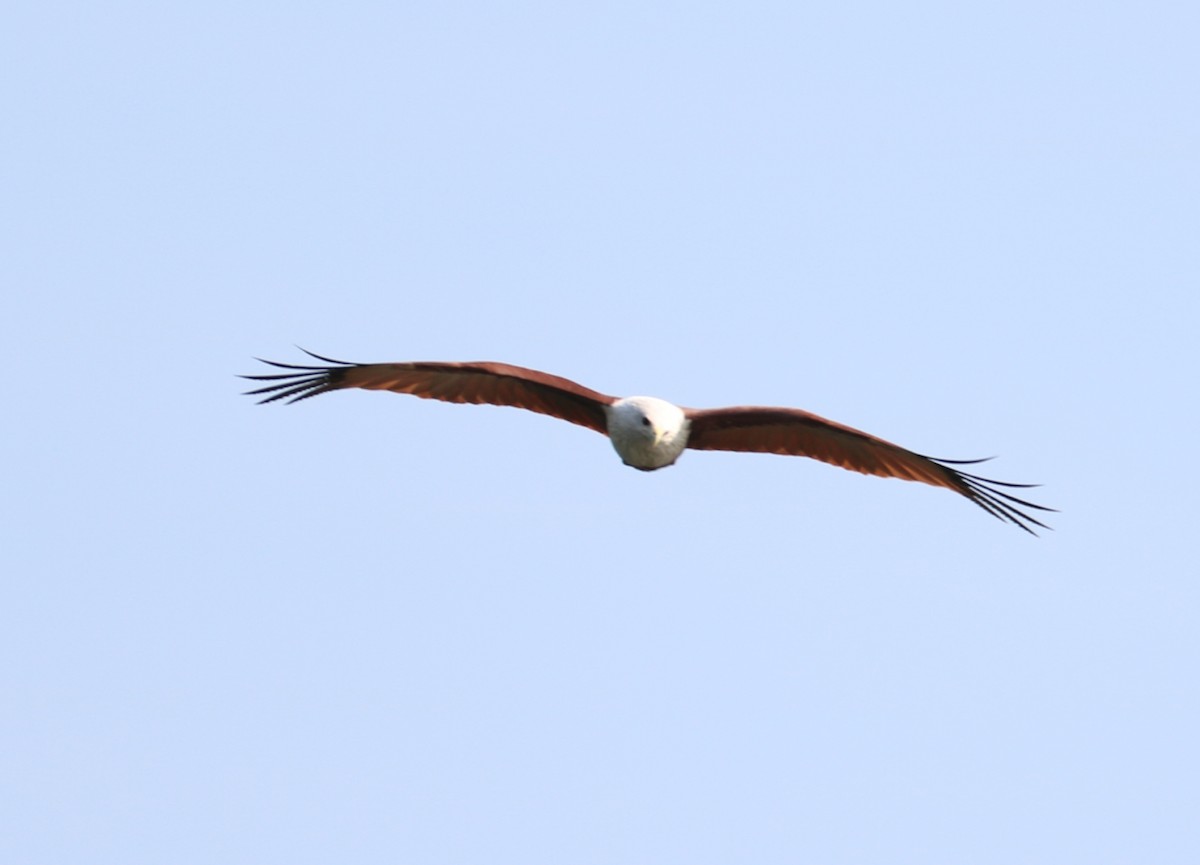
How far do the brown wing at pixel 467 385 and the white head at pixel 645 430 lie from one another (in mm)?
238

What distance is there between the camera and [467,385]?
14.4 m

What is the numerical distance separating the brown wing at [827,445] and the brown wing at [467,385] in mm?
824

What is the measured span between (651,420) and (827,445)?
174 cm

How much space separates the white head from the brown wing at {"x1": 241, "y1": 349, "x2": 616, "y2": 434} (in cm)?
24

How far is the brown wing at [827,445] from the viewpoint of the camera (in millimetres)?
14156

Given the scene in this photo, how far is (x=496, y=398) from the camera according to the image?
14.4 m

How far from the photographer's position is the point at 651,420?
13633 mm

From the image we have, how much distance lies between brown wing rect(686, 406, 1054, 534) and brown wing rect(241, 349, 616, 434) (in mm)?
824

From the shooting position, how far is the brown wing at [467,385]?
14.0 metres

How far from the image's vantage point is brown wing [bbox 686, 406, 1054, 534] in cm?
1416

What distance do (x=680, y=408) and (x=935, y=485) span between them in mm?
2258

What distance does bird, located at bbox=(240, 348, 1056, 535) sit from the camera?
548 inches

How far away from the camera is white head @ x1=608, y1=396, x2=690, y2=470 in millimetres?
13688

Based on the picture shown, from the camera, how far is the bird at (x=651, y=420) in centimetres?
1391
